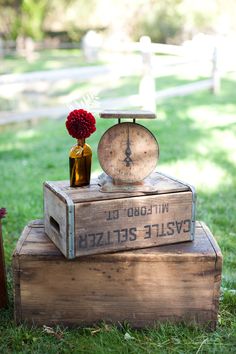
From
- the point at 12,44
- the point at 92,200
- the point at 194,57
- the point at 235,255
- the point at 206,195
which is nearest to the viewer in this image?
the point at 92,200

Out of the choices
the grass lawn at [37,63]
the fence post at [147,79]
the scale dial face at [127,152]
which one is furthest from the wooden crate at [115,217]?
the grass lawn at [37,63]

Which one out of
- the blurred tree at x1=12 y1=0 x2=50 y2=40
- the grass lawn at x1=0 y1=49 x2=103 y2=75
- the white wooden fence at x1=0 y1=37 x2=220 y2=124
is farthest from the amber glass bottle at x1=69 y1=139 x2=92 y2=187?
the blurred tree at x1=12 y1=0 x2=50 y2=40

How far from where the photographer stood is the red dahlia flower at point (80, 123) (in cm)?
226

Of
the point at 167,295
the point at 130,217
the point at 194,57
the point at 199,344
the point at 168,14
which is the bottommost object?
the point at 199,344

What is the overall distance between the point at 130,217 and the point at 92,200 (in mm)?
201

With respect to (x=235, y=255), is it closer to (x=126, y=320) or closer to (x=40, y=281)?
(x=126, y=320)

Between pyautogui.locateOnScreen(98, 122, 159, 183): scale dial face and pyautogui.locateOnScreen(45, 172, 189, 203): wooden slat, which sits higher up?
pyautogui.locateOnScreen(98, 122, 159, 183): scale dial face

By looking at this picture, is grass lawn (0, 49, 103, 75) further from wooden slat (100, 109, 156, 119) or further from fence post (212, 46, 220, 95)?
wooden slat (100, 109, 156, 119)

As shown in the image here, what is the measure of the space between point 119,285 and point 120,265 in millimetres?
99

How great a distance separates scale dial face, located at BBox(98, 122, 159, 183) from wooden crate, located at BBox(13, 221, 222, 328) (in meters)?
0.37

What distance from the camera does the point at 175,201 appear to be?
2.33 meters

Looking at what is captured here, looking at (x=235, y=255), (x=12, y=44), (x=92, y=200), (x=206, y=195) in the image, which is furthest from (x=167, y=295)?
(x=12, y=44)

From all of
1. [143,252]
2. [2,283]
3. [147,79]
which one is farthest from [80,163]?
[147,79]

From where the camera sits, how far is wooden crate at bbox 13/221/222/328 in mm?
2260
